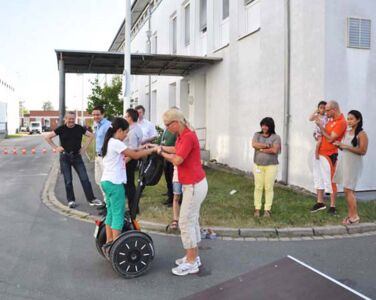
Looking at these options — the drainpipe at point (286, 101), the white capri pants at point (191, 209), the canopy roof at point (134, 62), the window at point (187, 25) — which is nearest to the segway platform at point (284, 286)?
the white capri pants at point (191, 209)

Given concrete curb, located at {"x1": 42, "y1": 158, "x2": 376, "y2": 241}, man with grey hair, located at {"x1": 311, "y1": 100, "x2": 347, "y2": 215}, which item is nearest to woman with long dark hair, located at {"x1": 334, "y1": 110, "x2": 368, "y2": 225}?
concrete curb, located at {"x1": 42, "y1": 158, "x2": 376, "y2": 241}

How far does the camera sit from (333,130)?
7.48 meters

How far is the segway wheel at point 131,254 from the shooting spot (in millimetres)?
4777

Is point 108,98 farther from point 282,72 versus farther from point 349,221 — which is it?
point 349,221

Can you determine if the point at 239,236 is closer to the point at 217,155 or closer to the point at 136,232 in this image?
the point at 136,232

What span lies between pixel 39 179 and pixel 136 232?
9.30 meters

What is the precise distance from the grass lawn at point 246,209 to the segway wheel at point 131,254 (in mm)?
2259

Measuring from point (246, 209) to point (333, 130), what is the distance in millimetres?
2085

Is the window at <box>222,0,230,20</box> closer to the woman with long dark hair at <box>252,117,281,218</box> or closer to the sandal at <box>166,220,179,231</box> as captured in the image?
the woman with long dark hair at <box>252,117,281,218</box>

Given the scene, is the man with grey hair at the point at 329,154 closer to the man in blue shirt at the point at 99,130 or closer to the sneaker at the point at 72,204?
the man in blue shirt at the point at 99,130

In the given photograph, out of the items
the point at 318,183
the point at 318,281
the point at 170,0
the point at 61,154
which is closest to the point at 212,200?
the point at 318,183

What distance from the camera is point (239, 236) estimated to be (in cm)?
664

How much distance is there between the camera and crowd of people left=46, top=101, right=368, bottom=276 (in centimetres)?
489

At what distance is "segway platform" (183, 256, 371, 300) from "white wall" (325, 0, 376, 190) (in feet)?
20.5
